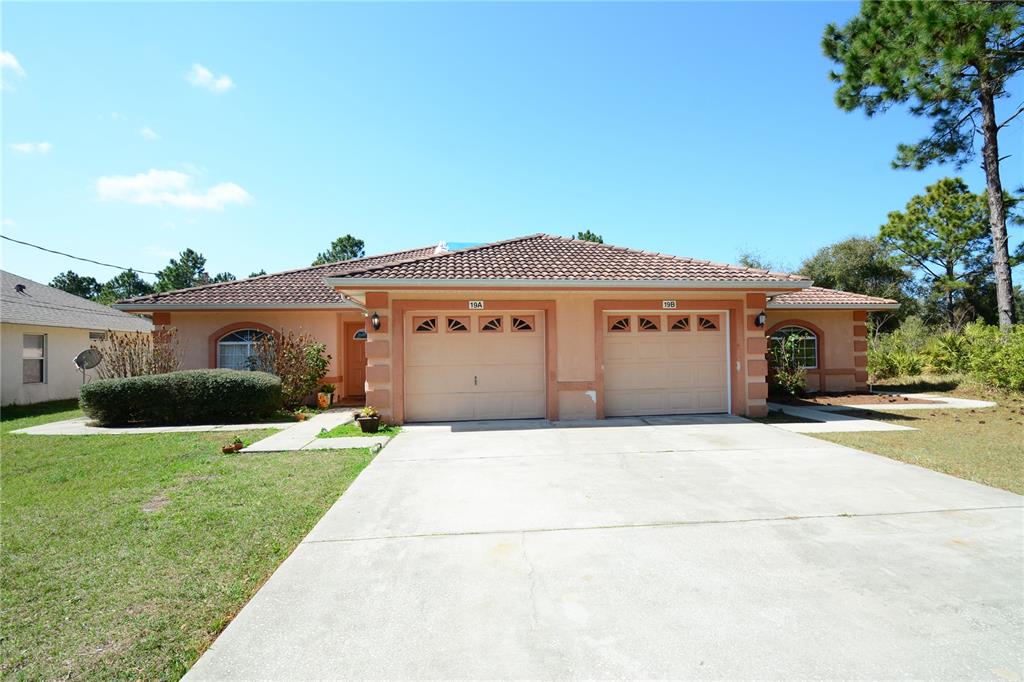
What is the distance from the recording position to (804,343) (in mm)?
15531

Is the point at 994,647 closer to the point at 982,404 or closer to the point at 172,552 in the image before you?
the point at 172,552

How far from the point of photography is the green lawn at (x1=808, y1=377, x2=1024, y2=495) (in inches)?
247

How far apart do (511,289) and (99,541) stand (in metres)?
7.39

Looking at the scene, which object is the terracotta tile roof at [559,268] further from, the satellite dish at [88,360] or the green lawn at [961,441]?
the satellite dish at [88,360]

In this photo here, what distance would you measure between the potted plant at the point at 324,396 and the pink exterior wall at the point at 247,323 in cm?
67

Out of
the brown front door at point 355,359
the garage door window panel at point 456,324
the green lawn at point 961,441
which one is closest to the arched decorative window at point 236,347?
the brown front door at point 355,359

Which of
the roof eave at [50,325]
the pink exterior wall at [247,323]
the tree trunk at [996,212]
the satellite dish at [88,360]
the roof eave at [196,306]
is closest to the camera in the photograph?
the roof eave at [196,306]

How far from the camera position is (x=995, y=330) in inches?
600

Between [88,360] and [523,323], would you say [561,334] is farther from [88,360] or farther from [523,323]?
[88,360]

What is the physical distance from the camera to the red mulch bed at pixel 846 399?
43.7 ft

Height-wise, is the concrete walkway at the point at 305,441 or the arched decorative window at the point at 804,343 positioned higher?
the arched decorative window at the point at 804,343

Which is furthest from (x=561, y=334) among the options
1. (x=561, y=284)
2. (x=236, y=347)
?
(x=236, y=347)

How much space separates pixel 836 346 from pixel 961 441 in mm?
8034

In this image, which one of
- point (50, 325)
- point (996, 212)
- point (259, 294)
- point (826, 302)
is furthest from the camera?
point (996, 212)
